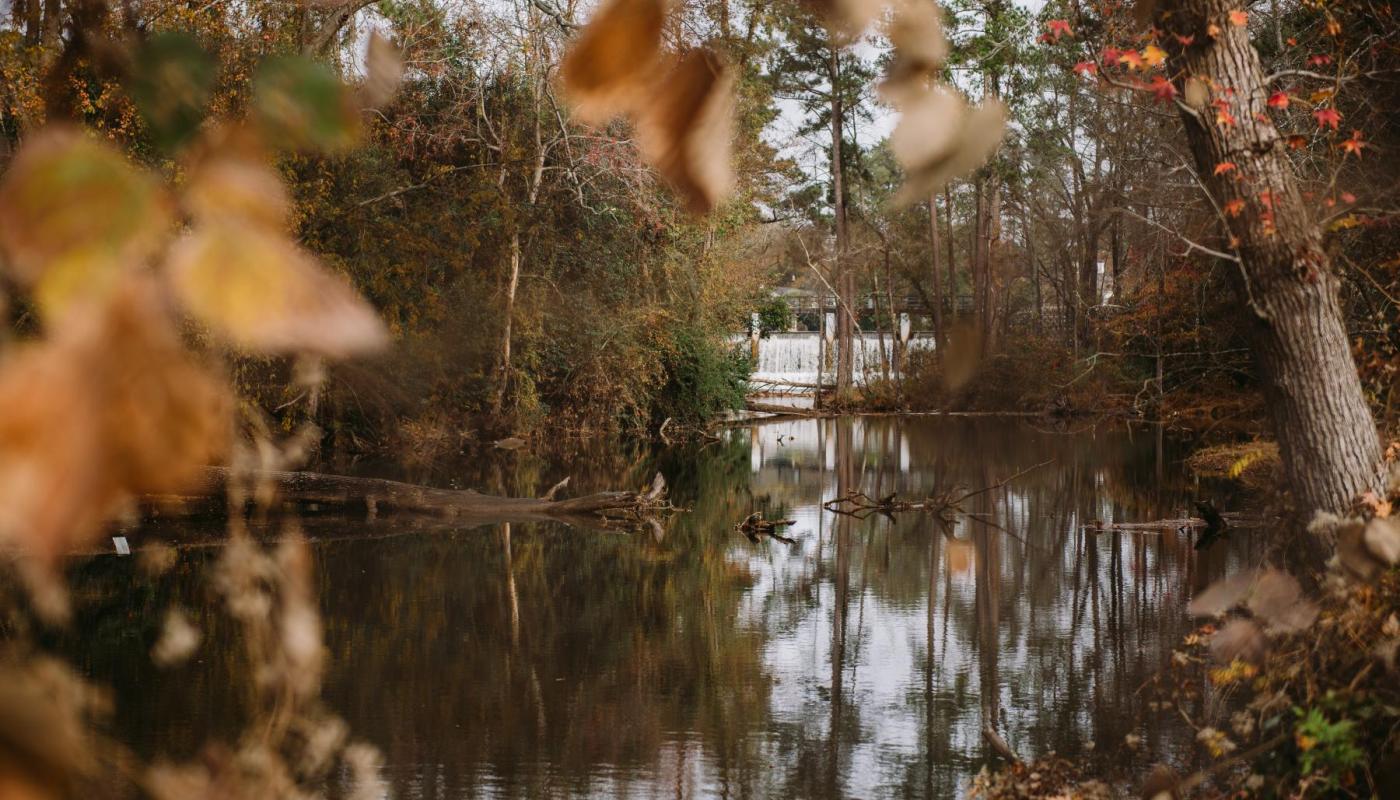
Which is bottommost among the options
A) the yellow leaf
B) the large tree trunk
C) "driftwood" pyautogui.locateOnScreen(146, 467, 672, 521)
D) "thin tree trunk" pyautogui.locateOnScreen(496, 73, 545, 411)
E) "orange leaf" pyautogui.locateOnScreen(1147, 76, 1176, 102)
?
"driftwood" pyautogui.locateOnScreen(146, 467, 672, 521)

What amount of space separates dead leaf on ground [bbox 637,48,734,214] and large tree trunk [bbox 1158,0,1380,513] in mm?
2515

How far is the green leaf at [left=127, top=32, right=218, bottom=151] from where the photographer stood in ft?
1.39

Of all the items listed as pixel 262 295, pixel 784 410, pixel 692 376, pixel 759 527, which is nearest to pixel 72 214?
pixel 262 295

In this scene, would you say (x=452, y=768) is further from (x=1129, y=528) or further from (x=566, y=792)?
(x=1129, y=528)

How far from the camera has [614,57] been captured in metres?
0.52

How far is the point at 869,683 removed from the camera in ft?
19.5

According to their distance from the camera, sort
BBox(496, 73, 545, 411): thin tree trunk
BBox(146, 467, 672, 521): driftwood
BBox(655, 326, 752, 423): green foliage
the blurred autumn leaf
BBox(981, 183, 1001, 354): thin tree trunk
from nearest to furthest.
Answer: the blurred autumn leaf < BBox(146, 467, 672, 521): driftwood < BBox(496, 73, 545, 411): thin tree trunk < BBox(655, 326, 752, 423): green foliage < BBox(981, 183, 1001, 354): thin tree trunk

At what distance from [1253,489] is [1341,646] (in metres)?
10.0

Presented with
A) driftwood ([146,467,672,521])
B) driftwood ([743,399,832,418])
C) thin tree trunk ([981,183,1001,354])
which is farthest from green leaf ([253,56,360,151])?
driftwood ([743,399,832,418])

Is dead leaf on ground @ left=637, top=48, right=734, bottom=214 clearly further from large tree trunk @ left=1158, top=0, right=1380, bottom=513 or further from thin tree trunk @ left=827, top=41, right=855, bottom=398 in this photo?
thin tree trunk @ left=827, top=41, right=855, bottom=398

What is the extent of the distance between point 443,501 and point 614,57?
11319 mm

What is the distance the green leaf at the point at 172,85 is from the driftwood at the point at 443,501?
1103 centimetres

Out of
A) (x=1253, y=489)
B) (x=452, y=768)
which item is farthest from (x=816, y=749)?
(x=1253, y=489)

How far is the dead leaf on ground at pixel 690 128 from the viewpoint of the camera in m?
0.56
